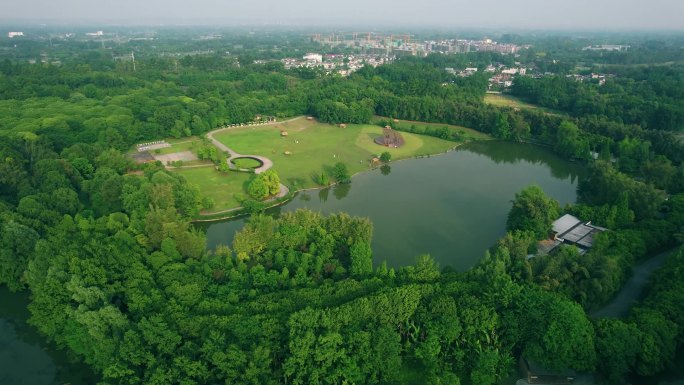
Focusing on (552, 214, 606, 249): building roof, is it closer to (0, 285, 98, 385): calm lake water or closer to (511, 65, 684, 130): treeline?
(0, 285, 98, 385): calm lake water

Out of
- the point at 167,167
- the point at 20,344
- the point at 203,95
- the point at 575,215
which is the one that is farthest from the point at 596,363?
the point at 203,95

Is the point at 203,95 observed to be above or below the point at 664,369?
above

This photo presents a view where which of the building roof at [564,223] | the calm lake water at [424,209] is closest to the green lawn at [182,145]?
the calm lake water at [424,209]

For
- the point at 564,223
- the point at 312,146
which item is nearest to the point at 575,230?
the point at 564,223

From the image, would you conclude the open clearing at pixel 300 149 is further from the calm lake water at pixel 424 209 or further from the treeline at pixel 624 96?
the treeline at pixel 624 96

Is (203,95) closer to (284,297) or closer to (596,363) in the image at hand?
(284,297)

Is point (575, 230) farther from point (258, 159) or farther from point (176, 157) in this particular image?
point (176, 157)
